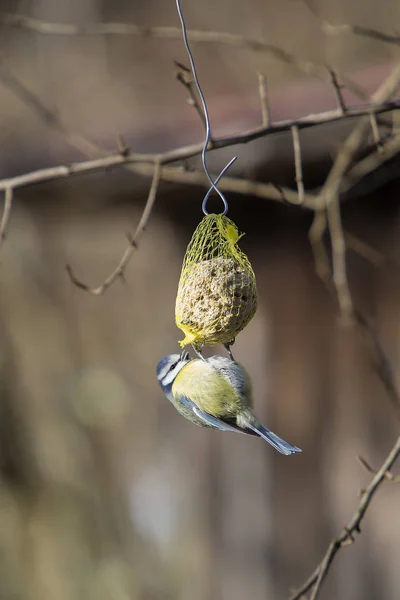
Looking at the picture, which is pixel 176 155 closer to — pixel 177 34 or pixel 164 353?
pixel 177 34

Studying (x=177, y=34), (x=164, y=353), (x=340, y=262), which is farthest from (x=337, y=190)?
(x=164, y=353)

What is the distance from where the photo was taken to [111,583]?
4.46 metres

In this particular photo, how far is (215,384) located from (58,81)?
12.6 ft

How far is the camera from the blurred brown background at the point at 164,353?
160 inches

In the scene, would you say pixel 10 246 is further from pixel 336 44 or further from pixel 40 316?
pixel 336 44

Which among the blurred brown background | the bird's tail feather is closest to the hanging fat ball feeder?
the bird's tail feather

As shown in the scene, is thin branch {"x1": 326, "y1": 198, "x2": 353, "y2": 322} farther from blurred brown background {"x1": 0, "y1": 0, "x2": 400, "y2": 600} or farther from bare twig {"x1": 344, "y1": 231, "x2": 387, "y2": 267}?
blurred brown background {"x1": 0, "y1": 0, "x2": 400, "y2": 600}

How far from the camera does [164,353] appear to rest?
15.6 ft

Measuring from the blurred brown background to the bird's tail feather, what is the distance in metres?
1.99

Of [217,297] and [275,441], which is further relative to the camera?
[217,297]

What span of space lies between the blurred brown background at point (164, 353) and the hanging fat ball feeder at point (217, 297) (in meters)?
1.86

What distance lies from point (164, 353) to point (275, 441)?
323 cm

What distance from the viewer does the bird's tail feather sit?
4.71 ft

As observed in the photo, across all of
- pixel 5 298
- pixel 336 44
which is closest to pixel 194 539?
pixel 5 298
